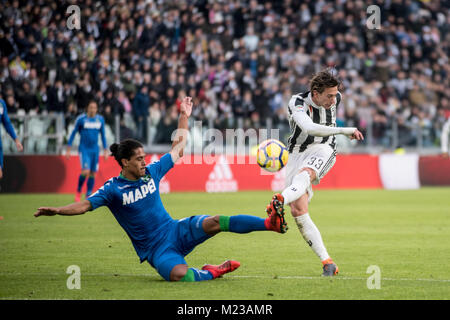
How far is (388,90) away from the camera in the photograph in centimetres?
2661

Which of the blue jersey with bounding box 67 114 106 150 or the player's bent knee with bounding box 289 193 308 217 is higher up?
the blue jersey with bounding box 67 114 106 150

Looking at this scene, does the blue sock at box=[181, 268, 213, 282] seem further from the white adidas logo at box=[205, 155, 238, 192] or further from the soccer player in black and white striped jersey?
the white adidas logo at box=[205, 155, 238, 192]

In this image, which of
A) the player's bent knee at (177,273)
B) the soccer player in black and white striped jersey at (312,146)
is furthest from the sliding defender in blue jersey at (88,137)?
the player's bent knee at (177,273)

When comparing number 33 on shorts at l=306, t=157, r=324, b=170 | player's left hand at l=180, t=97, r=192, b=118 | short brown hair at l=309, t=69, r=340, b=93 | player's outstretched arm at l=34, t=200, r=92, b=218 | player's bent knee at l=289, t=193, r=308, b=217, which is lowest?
player's bent knee at l=289, t=193, r=308, b=217

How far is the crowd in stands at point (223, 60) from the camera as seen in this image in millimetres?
20953

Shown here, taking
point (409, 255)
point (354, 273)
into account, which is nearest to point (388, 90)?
point (409, 255)

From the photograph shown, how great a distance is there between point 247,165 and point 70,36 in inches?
248

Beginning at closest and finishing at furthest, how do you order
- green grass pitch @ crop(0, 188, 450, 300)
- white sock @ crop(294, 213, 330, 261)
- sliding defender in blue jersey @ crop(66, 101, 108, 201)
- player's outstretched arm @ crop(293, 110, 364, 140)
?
green grass pitch @ crop(0, 188, 450, 300)
player's outstretched arm @ crop(293, 110, 364, 140)
white sock @ crop(294, 213, 330, 261)
sliding defender in blue jersey @ crop(66, 101, 108, 201)

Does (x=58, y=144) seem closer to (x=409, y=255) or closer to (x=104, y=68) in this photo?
(x=104, y=68)

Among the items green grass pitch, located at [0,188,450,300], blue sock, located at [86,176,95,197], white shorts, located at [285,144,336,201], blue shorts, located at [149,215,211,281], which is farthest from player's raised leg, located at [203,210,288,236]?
blue sock, located at [86,176,95,197]

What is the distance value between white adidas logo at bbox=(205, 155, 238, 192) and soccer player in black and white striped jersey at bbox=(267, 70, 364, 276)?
13812 mm

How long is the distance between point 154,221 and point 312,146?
6.72 feet

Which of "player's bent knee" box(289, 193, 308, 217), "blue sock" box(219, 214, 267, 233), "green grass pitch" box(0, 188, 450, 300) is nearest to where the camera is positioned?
"green grass pitch" box(0, 188, 450, 300)

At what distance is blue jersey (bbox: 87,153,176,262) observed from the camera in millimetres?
7340
